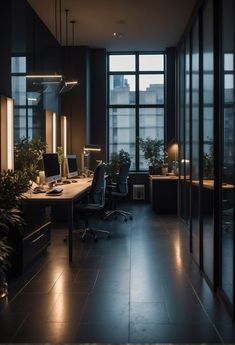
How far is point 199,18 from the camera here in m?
5.14

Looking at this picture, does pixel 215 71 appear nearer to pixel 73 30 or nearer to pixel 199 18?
pixel 199 18

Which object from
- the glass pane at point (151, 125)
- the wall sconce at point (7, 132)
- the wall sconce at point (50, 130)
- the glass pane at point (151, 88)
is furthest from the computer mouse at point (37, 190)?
the glass pane at point (151, 88)

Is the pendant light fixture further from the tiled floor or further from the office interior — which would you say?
the tiled floor

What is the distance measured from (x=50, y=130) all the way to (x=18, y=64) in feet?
7.72

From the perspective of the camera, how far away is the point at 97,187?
6.60 m

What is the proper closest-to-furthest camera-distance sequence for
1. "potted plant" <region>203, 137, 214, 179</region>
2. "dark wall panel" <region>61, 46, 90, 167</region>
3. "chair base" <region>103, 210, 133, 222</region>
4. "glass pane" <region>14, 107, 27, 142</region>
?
"potted plant" <region>203, 137, 214, 179</region>, "glass pane" <region>14, 107, 27, 142</region>, "chair base" <region>103, 210, 133, 222</region>, "dark wall panel" <region>61, 46, 90, 167</region>

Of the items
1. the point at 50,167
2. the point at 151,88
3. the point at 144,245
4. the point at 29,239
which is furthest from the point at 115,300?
the point at 151,88

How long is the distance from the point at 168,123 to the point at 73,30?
3256 mm

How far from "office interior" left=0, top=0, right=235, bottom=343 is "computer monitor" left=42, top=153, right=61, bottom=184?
0.45m

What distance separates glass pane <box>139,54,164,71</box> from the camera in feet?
36.1

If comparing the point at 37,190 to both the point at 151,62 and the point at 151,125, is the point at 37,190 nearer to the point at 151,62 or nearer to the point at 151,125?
the point at 151,125

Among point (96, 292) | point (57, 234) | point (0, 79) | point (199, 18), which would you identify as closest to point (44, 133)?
point (57, 234)

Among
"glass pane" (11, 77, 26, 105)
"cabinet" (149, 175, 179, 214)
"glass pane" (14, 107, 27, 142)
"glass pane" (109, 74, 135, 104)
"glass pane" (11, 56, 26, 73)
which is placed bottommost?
"cabinet" (149, 175, 179, 214)

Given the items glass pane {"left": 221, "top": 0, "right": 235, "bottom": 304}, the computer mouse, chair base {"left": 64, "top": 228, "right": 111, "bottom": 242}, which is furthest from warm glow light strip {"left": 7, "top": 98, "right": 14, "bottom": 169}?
glass pane {"left": 221, "top": 0, "right": 235, "bottom": 304}
